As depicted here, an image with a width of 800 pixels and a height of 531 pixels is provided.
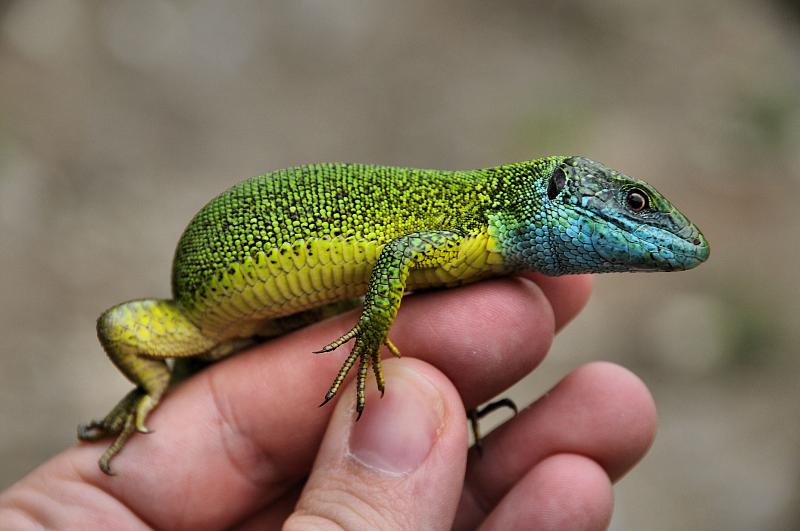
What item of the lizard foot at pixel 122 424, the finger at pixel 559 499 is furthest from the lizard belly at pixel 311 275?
the finger at pixel 559 499

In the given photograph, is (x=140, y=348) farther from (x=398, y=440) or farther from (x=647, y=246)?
(x=647, y=246)

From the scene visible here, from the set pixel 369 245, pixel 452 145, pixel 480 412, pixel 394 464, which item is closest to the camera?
pixel 394 464

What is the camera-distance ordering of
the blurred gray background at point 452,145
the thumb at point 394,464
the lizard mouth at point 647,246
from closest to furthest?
the thumb at point 394,464 → the lizard mouth at point 647,246 → the blurred gray background at point 452,145

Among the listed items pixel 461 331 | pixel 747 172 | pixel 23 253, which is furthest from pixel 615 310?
pixel 23 253

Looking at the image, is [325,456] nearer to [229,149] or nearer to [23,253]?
[23,253]

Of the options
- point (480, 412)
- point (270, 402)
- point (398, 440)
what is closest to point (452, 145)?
point (480, 412)

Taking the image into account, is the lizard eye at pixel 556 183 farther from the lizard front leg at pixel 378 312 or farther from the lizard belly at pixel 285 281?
the lizard belly at pixel 285 281

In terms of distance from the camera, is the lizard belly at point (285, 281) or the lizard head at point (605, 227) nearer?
the lizard head at point (605, 227)
